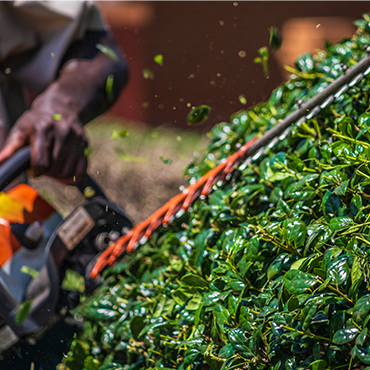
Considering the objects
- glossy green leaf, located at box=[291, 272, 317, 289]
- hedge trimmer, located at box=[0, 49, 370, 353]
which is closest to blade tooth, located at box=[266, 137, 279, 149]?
hedge trimmer, located at box=[0, 49, 370, 353]

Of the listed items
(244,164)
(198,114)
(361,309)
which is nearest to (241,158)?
(244,164)

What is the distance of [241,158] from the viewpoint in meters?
0.86

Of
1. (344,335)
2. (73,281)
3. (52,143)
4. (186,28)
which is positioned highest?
(52,143)

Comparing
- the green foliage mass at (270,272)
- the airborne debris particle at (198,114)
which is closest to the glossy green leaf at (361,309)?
the green foliage mass at (270,272)

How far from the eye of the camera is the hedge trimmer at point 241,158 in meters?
0.73

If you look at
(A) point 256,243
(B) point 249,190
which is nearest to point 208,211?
(B) point 249,190

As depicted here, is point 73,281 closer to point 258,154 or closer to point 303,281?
point 258,154

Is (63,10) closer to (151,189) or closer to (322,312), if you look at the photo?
(322,312)

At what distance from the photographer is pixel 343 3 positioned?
16.5ft

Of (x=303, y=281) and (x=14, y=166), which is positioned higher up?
(x=14, y=166)

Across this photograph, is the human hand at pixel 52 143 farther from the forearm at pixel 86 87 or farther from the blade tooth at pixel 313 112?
the blade tooth at pixel 313 112

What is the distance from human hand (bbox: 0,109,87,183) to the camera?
39.2 inches

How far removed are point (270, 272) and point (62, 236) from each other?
23.9 inches

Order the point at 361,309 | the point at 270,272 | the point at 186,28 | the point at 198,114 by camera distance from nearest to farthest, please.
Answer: the point at 361,309 < the point at 270,272 < the point at 198,114 < the point at 186,28
